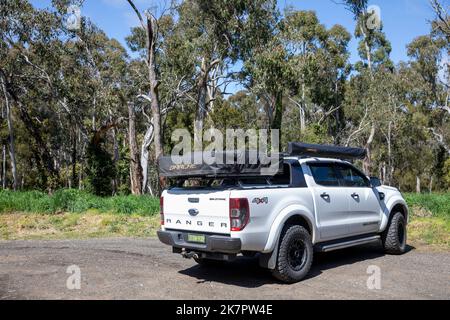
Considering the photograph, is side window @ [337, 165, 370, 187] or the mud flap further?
side window @ [337, 165, 370, 187]

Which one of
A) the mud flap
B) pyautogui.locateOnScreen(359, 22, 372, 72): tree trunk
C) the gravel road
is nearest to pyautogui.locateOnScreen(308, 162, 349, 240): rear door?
the gravel road

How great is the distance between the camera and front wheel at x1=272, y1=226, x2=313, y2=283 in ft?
20.8

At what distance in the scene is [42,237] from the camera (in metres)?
11.5

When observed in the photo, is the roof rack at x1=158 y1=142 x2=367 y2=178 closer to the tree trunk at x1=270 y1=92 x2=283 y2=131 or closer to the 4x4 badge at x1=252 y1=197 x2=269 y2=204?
the 4x4 badge at x1=252 y1=197 x2=269 y2=204

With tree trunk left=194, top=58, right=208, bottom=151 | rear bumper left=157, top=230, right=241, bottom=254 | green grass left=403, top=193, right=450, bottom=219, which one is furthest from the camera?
tree trunk left=194, top=58, right=208, bottom=151

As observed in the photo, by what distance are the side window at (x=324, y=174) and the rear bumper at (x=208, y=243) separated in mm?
2101

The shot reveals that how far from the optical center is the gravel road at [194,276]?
5.98 meters

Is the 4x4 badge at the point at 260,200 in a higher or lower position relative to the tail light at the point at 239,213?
higher

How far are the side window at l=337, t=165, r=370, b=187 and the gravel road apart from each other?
1384 mm

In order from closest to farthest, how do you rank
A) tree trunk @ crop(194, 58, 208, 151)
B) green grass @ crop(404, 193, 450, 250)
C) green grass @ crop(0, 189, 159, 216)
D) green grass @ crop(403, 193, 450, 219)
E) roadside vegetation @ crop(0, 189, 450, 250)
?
green grass @ crop(404, 193, 450, 250) → roadside vegetation @ crop(0, 189, 450, 250) → green grass @ crop(403, 193, 450, 219) → green grass @ crop(0, 189, 159, 216) → tree trunk @ crop(194, 58, 208, 151)

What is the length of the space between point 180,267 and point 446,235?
635 centimetres

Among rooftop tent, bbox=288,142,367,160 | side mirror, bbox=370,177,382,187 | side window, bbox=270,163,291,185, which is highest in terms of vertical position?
rooftop tent, bbox=288,142,367,160

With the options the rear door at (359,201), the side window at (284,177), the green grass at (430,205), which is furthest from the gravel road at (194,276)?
the green grass at (430,205)

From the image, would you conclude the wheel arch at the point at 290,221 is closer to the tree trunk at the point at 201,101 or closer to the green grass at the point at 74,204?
the green grass at the point at 74,204
